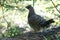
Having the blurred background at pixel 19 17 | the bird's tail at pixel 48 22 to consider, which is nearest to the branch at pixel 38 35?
the bird's tail at pixel 48 22

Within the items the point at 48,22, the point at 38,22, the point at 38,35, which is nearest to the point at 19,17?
the point at 38,22

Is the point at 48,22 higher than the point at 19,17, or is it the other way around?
the point at 48,22

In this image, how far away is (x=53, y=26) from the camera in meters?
8.75

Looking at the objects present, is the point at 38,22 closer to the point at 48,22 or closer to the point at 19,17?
the point at 48,22

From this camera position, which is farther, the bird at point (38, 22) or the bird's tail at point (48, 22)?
the bird at point (38, 22)

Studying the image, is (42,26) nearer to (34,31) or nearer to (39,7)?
(34,31)

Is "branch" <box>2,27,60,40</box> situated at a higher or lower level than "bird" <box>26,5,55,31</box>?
lower

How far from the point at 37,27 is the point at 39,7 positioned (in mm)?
2690

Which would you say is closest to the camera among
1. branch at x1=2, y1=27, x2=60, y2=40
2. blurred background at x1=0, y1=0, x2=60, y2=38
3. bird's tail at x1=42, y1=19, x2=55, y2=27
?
branch at x1=2, y1=27, x2=60, y2=40

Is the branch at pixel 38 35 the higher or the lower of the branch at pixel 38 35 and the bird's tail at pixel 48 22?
the lower

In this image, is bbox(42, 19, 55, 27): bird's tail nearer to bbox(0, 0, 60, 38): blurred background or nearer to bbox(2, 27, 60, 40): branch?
bbox(2, 27, 60, 40): branch

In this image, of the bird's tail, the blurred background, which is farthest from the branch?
the blurred background

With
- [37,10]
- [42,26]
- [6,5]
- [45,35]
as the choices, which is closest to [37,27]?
[42,26]

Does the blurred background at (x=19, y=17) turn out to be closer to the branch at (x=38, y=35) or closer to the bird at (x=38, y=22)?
the bird at (x=38, y=22)
